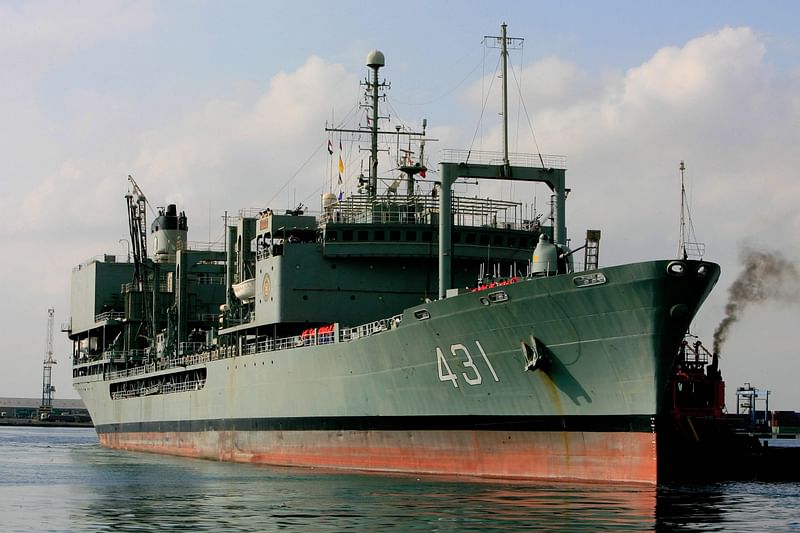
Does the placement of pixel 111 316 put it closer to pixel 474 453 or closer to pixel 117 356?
pixel 117 356

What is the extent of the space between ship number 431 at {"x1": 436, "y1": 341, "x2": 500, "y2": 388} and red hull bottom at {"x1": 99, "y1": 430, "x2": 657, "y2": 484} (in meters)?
1.37

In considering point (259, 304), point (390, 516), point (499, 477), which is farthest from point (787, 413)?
point (390, 516)

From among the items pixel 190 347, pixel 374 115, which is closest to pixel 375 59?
pixel 374 115

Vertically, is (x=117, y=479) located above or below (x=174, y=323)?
below

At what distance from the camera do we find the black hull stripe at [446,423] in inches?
1098

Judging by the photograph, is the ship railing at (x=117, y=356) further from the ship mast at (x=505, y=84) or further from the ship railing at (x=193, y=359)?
the ship mast at (x=505, y=84)

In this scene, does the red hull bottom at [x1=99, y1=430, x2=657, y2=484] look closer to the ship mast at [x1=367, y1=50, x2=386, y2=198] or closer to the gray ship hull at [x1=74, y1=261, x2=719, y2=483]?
the gray ship hull at [x1=74, y1=261, x2=719, y2=483]

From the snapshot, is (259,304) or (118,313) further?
(118,313)

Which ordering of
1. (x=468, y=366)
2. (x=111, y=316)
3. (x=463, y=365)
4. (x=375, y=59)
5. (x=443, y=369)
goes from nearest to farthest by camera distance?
(x=468, y=366) < (x=463, y=365) < (x=443, y=369) < (x=375, y=59) < (x=111, y=316)

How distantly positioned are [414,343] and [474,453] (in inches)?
130

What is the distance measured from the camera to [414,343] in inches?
1257

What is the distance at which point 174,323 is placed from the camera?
55.0m

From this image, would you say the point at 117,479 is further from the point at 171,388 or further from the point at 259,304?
the point at 171,388

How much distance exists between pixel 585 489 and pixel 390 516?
6.10 m
